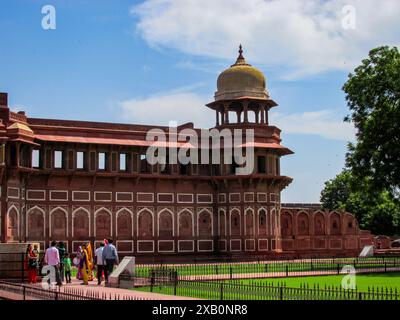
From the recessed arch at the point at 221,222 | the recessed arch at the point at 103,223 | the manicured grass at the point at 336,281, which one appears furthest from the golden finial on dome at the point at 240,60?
the manicured grass at the point at 336,281

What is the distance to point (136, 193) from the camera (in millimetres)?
40500

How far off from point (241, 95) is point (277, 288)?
26.2 m

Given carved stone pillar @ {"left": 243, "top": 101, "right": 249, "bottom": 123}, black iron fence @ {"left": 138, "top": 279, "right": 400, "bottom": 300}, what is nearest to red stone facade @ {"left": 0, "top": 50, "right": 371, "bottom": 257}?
carved stone pillar @ {"left": 243, "top": 101, "right": 249, "bottom": 123}

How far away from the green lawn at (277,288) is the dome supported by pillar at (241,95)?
56.7 feet

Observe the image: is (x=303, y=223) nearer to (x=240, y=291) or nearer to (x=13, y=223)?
(x=13, y=223)

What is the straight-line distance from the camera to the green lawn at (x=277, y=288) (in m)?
17.4

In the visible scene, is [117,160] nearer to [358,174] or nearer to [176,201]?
[176,201]

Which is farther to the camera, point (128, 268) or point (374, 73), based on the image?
point (374, 73)

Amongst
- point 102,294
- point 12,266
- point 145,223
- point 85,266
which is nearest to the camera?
point 102,294

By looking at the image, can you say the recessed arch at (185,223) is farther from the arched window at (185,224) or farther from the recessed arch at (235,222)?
the recessed arch at (235,222)

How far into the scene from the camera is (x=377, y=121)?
31.9 metres

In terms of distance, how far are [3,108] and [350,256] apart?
927 inches

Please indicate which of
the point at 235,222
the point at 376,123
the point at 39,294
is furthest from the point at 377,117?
the point at 39,294
